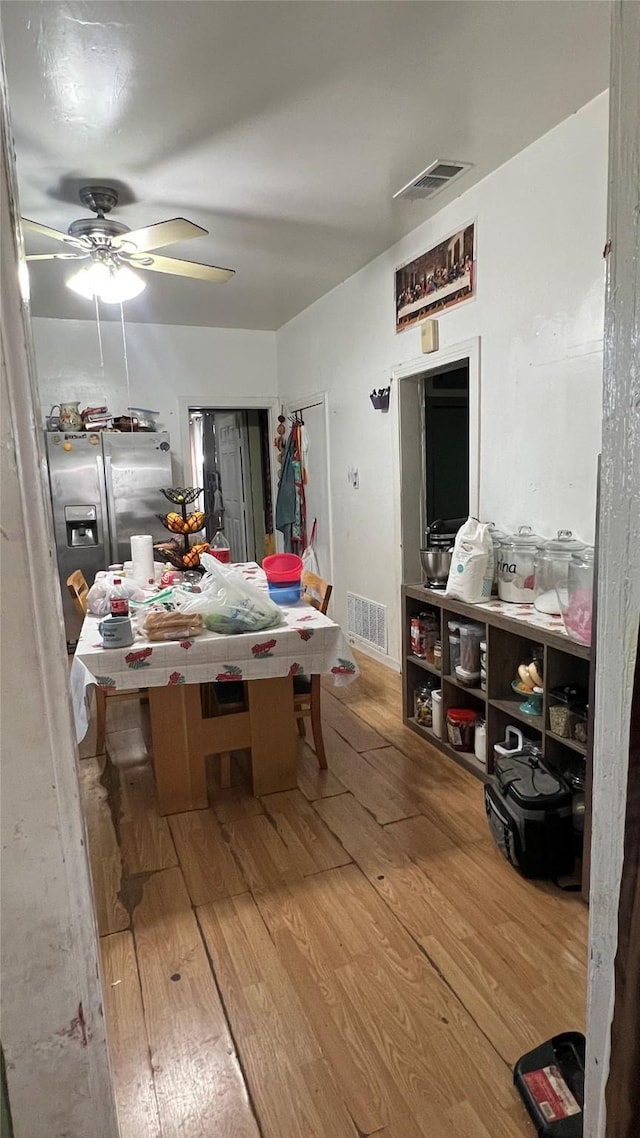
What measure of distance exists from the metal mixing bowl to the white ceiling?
1.70 m

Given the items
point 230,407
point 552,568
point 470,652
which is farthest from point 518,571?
point 230,407

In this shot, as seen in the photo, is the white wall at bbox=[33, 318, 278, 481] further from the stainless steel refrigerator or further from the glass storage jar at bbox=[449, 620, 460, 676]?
the glass storage jar at bbox=[449, 620, 460, 676]

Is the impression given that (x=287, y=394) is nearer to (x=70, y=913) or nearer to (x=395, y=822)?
(x=395, y=822)

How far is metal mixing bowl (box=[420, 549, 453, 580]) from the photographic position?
2.97 meters

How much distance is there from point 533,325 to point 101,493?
3.44 metres

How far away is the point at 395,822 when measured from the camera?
2.38 m

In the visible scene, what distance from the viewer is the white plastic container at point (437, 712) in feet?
9.64

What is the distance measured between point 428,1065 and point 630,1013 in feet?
3.04

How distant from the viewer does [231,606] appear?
91.9 inches

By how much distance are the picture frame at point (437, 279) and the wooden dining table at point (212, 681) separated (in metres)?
1.76

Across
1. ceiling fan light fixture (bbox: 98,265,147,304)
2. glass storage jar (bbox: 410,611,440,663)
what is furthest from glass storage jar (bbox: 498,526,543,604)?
ceiling fan light fixture (bbox: 98,265,147,304)

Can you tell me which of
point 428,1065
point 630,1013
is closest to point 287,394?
point 428,1065

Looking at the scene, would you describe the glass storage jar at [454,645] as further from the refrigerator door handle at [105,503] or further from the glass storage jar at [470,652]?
the refrigerator door handle at [105,503]

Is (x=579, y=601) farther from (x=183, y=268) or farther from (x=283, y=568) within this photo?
(x=183, y=268)
